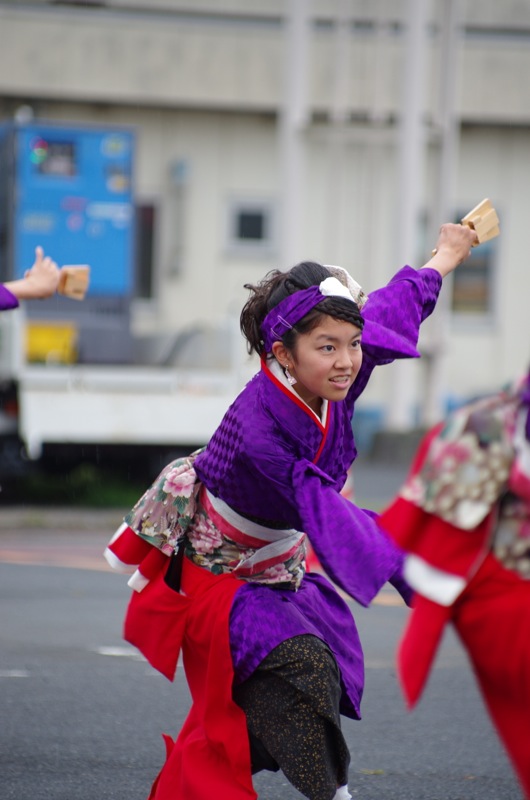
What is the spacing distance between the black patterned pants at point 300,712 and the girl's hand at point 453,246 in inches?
45.9

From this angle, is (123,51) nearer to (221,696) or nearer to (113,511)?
(113,511)

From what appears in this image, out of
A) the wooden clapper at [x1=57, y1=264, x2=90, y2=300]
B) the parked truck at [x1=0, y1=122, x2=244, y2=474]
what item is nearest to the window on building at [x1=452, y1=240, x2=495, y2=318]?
the parked truck at [x1=0, y1=122, x2=244, y2=474]

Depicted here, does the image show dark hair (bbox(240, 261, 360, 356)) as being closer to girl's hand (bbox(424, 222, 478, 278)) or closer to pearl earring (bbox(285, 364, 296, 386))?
pearl earring (bbox(285, 364, 296, 386))

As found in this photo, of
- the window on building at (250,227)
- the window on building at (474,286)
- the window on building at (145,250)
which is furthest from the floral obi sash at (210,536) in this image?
the window on building at (474,286)

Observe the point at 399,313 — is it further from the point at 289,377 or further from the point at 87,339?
the point at 87,339

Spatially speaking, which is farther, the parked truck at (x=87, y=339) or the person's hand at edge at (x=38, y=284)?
the parked truck at (x=87, y=339)

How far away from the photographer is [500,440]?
2656 mm

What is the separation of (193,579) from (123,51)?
48.5 ft

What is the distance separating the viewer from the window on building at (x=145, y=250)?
60.7 feet

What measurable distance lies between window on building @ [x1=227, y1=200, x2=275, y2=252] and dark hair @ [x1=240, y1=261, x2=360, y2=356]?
1486cm

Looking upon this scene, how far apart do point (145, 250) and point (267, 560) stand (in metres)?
15.1

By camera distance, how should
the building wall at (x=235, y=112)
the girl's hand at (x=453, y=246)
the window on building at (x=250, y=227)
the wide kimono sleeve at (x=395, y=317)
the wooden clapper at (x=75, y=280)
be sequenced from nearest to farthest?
the wide kimono sleeve at (x=395, y=317) → the girl's hand at (x=453, y=246) → the wooden clapper at (x=75, y=280) → the building wall at (x=235, y=112) → the window on building at (x=250, y=227)

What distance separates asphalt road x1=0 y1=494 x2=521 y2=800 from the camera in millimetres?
4871

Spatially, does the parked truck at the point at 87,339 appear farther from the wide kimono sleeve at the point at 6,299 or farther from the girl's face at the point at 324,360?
the girl's face at the point at 324,360
